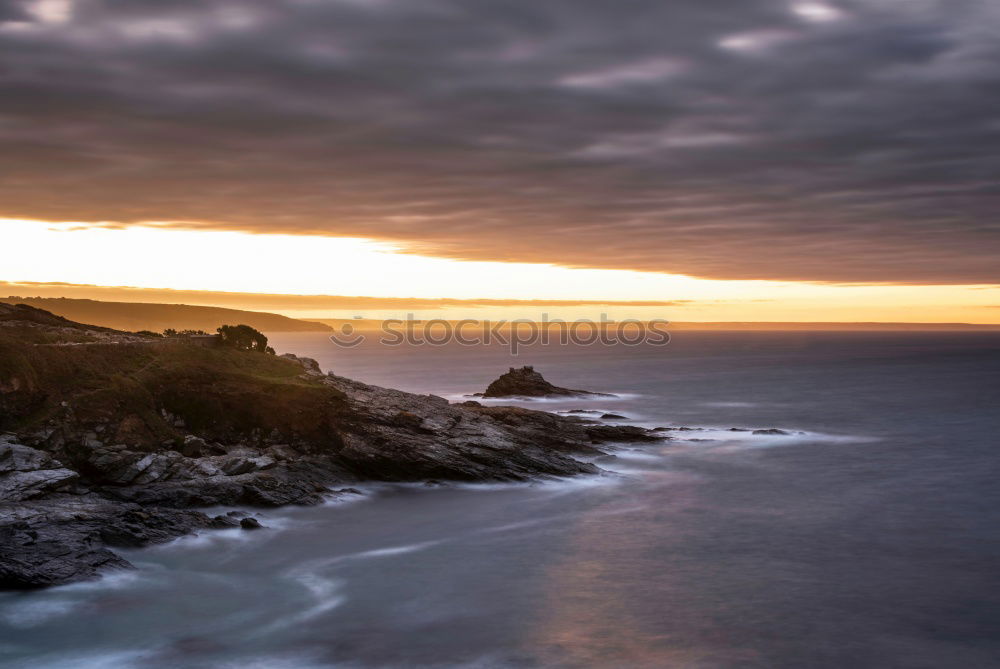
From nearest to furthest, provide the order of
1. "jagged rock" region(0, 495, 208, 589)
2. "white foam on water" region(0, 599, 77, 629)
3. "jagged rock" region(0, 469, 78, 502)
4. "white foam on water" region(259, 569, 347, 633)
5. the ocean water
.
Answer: the ocean water
"white foam on water" region(0, 599, 77, 629)
"white foam on water" region(259, 569, 347, 633)
"jagged rock" region(0, 495, 208, 589)
"jagged rock" region(0, 469, 78, 502)

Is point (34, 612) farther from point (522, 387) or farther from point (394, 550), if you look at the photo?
point (522, 387)

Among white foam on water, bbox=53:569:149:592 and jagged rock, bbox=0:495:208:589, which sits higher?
jagged rock, bbox=0:495:208:589

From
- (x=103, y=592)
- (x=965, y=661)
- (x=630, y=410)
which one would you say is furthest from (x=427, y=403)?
(x=630, y=410)

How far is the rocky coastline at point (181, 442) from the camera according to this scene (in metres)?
33.5

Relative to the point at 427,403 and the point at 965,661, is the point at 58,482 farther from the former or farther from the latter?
the point at 965,661

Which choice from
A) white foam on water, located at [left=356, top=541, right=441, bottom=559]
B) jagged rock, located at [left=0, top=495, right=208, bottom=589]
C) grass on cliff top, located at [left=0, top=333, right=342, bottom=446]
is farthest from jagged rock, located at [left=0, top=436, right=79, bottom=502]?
white foam on water, located at [left=356, top=541, right=441, bottom=559]

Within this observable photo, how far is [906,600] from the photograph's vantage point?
3238 cm

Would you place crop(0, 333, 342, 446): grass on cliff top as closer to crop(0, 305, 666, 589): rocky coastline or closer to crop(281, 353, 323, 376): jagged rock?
crop(0, 305, 666, 589): rocky coastline

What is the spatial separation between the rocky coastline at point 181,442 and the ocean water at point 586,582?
1.78 m

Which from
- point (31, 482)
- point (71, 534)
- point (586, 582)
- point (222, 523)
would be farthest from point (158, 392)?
point (586, 582)

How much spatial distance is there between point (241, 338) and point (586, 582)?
3494cm

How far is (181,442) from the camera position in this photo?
144ft

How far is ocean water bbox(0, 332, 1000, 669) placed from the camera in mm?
26734

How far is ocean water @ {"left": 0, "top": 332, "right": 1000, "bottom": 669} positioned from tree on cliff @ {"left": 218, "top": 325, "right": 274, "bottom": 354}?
63.0ft
